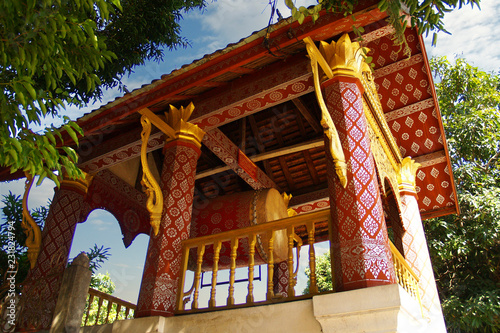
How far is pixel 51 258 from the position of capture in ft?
21.9

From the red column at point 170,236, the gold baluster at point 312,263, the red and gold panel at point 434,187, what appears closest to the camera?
the gold baluster at point 312,263

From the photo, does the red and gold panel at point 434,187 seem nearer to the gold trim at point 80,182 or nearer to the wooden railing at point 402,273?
the wooden railing at point 402,273

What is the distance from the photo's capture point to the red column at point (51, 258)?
575cm

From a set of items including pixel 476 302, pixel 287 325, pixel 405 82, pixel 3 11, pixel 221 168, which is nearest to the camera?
pixel 3 11

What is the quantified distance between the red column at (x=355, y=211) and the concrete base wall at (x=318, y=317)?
21 centimetres

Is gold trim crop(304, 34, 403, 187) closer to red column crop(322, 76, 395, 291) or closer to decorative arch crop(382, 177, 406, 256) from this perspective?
red column crop(322, 76, 395, 291)

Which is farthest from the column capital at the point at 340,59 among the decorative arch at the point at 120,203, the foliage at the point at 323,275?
the foliage at the point at 323,275

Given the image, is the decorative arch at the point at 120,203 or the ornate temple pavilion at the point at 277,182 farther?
the decorative arch at the point at 120,203

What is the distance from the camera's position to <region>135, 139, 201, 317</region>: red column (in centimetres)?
495

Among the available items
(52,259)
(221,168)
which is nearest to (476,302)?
(221,168)

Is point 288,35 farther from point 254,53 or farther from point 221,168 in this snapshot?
point 221,168

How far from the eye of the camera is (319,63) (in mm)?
4953

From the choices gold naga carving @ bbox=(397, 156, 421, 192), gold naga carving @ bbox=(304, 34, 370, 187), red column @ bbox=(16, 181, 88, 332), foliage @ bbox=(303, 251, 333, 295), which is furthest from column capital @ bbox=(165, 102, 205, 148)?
foliage @ bbox=(303, 251, 333, 295)

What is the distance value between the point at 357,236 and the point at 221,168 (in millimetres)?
4486
